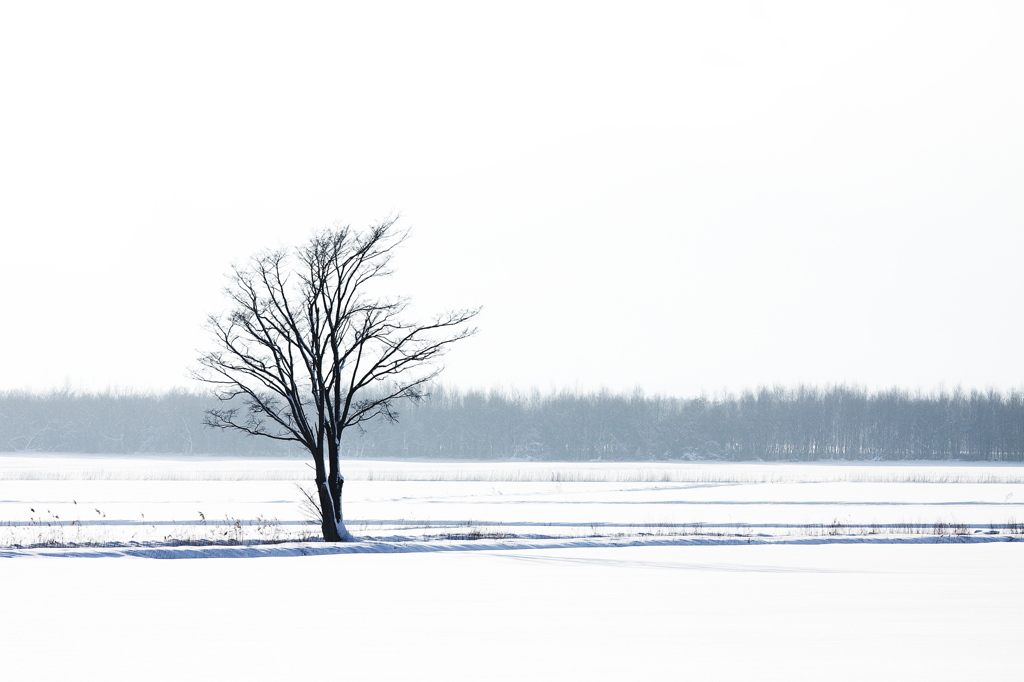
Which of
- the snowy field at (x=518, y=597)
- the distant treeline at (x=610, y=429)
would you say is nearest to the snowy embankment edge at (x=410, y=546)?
the snowy field at (x=518, y=597)

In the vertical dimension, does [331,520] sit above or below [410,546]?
above

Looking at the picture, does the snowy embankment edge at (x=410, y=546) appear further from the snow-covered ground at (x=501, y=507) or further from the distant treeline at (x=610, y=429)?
the distant treeline at (x=610, y=429)

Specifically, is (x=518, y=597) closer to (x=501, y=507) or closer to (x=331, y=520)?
(x=331, y=520)

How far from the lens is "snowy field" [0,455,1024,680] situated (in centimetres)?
1005

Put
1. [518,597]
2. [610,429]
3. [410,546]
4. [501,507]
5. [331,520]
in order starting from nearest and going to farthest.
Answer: [518,597] → [410,546] → [331,520] → [501,507] → [610,429]

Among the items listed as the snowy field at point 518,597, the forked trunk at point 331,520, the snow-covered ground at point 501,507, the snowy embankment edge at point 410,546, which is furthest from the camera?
the snow-covered ground at point 501,507

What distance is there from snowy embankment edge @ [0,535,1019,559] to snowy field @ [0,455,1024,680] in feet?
0.23

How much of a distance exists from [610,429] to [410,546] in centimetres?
10962

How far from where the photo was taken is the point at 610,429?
132 m

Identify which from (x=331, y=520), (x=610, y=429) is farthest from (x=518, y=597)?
(x=610, y=429)

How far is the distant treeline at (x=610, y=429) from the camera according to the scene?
125 m

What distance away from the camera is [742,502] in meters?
44.4

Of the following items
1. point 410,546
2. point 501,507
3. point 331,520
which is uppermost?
point 331,520

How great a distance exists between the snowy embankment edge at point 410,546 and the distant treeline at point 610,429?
311ft
